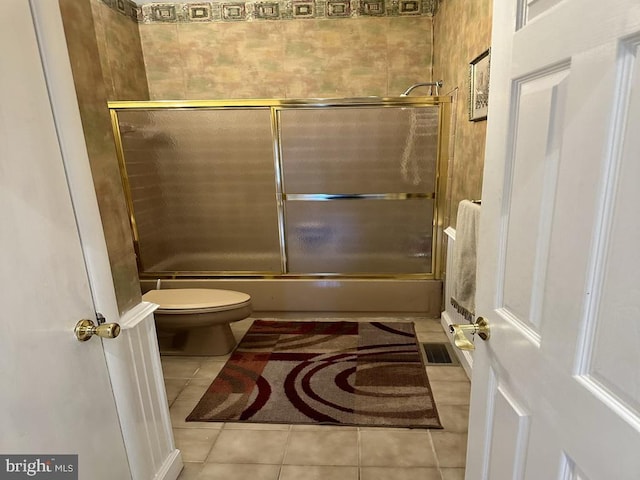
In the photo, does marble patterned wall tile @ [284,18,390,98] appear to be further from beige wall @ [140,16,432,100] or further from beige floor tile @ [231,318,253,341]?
beige floor tile @ [231,318,253,341]

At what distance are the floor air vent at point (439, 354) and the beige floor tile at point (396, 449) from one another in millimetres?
603

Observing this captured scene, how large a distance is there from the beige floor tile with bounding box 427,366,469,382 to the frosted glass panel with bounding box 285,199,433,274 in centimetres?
81

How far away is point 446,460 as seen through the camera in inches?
59.1

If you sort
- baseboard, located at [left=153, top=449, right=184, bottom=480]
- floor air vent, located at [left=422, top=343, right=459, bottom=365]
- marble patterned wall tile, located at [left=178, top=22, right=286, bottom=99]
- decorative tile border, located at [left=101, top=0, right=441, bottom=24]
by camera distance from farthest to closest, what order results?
marble patterned wall tile, located at [left=178, top=22, right=286, bottom=99], decorative tile border, located at [left=101, top=0, right=441, bottom=24], floor air vent, located at [left=422, top=343, right=459, bottom=365], baseboard, located at [left=153, top=449, right=184, bottom=480]

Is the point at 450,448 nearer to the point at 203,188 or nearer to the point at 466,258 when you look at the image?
the point at 466,258

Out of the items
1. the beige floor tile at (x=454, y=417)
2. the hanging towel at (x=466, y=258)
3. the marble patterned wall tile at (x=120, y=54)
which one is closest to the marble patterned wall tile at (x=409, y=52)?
the hanging towel at (x=466, y=258)

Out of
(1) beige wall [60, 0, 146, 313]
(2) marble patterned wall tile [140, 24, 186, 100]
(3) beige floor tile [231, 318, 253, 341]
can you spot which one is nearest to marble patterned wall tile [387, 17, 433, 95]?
(2) marble patterned wall tile [140, 24, 186, 100]

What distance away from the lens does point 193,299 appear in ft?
7.65

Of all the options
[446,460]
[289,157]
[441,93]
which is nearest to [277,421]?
[446,460]

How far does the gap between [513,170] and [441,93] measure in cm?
222

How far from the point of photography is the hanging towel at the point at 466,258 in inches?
71.5

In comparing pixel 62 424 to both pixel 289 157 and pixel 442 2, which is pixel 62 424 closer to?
pixel 289 157

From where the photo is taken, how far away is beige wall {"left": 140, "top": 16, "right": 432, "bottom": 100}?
9.86ft

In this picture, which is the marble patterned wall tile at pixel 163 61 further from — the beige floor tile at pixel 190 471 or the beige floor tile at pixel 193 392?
the beige floor tile at pixel 190 471
